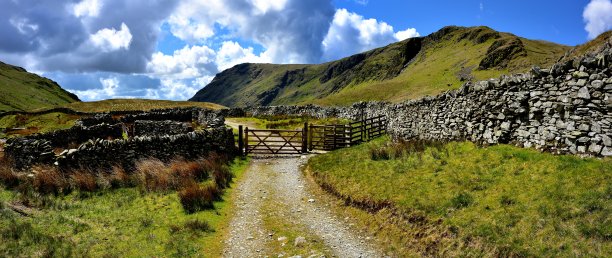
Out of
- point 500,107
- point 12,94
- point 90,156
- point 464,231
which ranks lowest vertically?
point 464,231

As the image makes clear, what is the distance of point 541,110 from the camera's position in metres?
12.8

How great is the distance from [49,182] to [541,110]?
19749mm

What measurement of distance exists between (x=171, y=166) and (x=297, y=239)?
9838 mm

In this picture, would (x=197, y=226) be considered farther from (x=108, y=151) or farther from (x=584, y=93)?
(x=584, y=93)

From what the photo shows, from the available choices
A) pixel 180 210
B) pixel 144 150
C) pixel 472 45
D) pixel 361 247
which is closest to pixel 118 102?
pixel 144 150

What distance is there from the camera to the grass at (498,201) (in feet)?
26.4

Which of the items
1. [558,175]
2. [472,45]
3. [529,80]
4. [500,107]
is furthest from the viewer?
[472,45]

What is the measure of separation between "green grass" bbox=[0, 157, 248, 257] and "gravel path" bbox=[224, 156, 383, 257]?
23.6 inches

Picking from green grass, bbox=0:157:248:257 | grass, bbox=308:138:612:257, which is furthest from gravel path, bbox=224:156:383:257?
grass, bbox=308:138:612:257

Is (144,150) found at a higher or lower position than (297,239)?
higher

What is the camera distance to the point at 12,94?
156m

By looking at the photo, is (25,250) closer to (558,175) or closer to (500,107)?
(558,175)

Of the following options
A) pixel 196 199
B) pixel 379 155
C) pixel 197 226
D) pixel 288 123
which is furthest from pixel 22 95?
pixel 197 226

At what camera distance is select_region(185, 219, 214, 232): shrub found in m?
11.5
